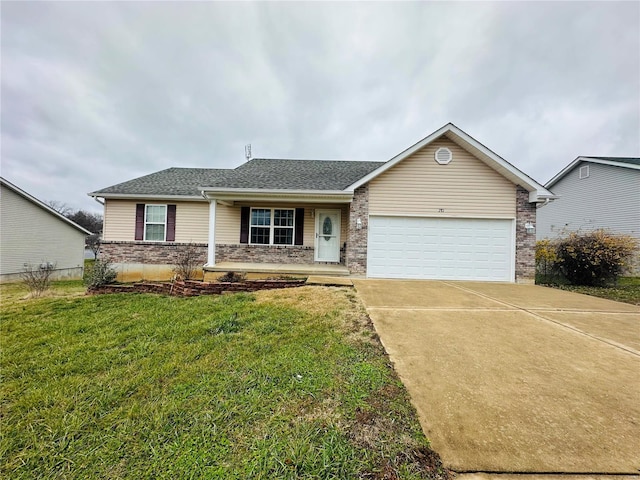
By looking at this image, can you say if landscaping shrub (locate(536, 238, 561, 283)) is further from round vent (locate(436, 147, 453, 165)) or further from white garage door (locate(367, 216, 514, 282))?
round vent (locate(436, 147, 453, 165))

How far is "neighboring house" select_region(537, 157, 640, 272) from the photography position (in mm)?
12547

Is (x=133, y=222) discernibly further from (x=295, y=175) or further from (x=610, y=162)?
(x=610, y=162)

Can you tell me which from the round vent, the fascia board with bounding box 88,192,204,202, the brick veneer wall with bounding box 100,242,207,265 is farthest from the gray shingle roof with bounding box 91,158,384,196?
the round vent

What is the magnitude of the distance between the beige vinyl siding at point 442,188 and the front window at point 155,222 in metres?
8.76

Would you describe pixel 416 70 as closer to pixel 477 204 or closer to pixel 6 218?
pixel 477 204

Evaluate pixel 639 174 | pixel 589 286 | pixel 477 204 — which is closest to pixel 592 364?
pixel 477 204

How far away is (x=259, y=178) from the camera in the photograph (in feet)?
33.0

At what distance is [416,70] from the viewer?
513 inches

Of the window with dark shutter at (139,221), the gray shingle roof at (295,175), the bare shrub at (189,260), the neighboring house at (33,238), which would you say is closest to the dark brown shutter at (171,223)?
the bare shrub at (189,260)

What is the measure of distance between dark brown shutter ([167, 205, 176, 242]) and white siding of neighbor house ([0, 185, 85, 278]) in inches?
384

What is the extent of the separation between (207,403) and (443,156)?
31.3 feet

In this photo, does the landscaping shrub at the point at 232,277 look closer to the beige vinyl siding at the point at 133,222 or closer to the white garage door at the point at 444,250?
the beige vinyl siding at the point at 133,222

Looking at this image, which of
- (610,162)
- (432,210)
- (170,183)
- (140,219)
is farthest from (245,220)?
(610,162)

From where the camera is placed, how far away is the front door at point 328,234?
35.0 ft
